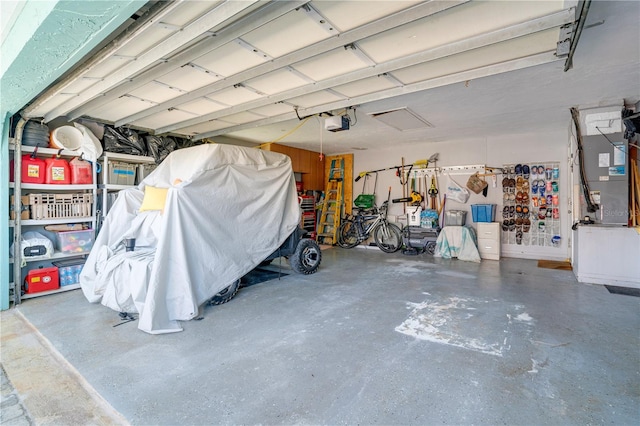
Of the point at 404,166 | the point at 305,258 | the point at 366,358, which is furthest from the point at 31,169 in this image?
the point at 404,166

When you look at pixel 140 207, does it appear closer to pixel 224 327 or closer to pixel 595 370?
pixel 224 327

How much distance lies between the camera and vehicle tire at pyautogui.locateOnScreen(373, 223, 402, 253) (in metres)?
7.23

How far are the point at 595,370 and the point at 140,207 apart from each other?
4890mm

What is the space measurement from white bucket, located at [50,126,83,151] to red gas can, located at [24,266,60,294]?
1.67 metres

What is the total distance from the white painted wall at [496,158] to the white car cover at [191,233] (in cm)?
411

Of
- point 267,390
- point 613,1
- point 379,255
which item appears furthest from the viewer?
point 379,255

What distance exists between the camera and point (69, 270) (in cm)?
414

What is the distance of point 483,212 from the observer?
255 inches

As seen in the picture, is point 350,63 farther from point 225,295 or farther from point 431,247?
point 431,247

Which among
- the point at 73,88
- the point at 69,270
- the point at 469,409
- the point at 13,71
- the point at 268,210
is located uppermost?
the point at 73,88

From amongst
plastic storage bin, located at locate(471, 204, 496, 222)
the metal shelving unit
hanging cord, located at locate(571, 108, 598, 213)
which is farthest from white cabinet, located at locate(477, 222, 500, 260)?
the metal shelving unit

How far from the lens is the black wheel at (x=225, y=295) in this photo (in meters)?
3.53

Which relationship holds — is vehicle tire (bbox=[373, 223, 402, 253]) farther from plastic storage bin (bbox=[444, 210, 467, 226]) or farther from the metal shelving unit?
the metal shelving unit

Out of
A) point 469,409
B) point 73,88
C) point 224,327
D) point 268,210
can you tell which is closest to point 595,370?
point 469,409
